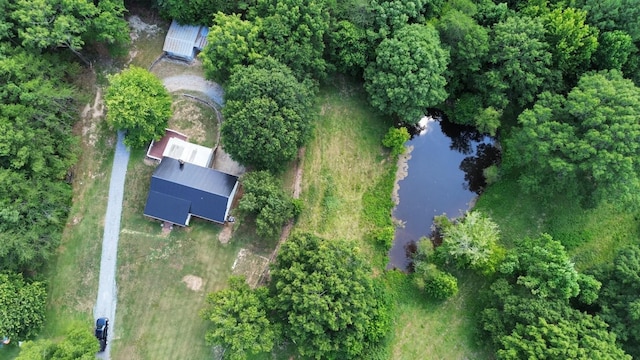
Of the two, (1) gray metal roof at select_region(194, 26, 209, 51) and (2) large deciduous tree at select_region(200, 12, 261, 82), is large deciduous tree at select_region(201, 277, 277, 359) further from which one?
(1) gray metal roof at select_region(194, 26, 209, 51)

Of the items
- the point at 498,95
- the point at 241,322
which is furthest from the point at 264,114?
the point at 498,95

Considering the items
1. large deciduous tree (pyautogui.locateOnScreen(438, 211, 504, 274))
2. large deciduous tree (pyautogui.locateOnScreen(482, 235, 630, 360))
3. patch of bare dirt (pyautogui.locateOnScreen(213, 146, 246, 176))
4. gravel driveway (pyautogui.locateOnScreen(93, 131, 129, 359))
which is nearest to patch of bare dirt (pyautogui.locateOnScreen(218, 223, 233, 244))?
patch of bare dirt (pyautogui.locateOnScreen(213, 146, 246, 176))

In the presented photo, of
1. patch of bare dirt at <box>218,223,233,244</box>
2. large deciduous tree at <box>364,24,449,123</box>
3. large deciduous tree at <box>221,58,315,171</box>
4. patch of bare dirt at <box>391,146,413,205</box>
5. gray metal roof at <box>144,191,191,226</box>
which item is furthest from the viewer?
patch of bare dirt at <box>391,146,413,205</box>

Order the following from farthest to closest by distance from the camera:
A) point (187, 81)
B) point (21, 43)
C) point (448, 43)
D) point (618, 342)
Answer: point (187, 81), point (448, 43), point (21, 43), point (618, 342)

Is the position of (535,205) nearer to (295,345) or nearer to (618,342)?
(618,342)

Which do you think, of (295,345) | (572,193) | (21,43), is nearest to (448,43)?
(572,193)

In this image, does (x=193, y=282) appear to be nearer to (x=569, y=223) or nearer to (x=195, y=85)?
(x=195, y=85)
